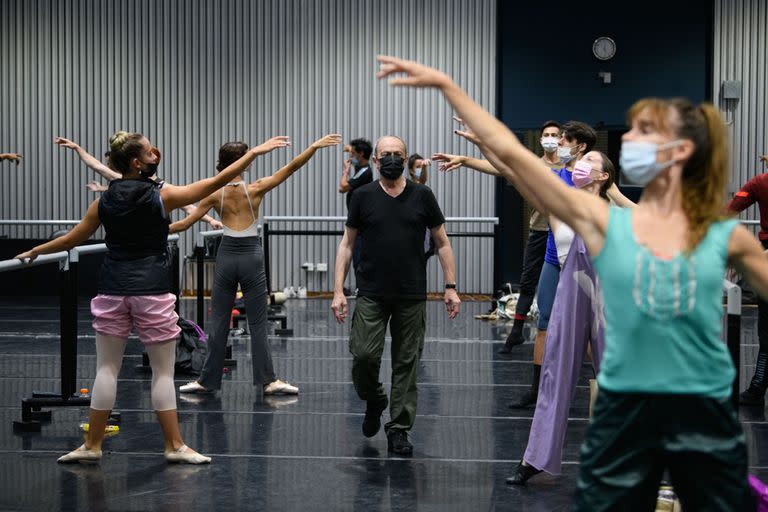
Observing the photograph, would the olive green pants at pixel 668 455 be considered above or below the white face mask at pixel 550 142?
below

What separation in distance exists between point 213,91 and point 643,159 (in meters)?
13.4

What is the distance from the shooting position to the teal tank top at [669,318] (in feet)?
8.61

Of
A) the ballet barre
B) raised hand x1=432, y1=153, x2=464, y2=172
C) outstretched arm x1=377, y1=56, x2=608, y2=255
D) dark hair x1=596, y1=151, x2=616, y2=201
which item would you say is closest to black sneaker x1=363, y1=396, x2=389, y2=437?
raised hand x1=432, y1=153, x2=464, y2=172

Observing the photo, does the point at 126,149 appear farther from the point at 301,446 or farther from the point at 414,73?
the point at 414,73

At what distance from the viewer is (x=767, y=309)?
7.16 metres

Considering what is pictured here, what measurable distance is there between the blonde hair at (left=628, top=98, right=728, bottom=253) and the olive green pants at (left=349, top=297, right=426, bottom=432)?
3201 mm

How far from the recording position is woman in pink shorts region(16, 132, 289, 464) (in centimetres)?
535

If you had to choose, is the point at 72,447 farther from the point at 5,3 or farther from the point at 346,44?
the point at 5,3

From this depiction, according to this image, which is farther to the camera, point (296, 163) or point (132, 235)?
point (296, 163)

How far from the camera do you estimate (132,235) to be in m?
5.39

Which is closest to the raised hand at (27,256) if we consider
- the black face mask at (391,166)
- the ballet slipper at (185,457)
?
the ballet slipper at (185,457)

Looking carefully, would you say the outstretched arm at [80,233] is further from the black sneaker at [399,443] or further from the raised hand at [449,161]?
the black sneaker at [399,443]

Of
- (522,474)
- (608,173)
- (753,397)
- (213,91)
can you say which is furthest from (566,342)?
(213,91)

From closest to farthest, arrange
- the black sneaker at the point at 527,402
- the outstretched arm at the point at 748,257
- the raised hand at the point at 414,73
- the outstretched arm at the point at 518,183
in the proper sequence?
the outstretched arm at the point at 748,257 < the raised hand at the point at 414,73 < the outstretched arm at the point at 518,183 < the black sneaker at the point at 527,402
